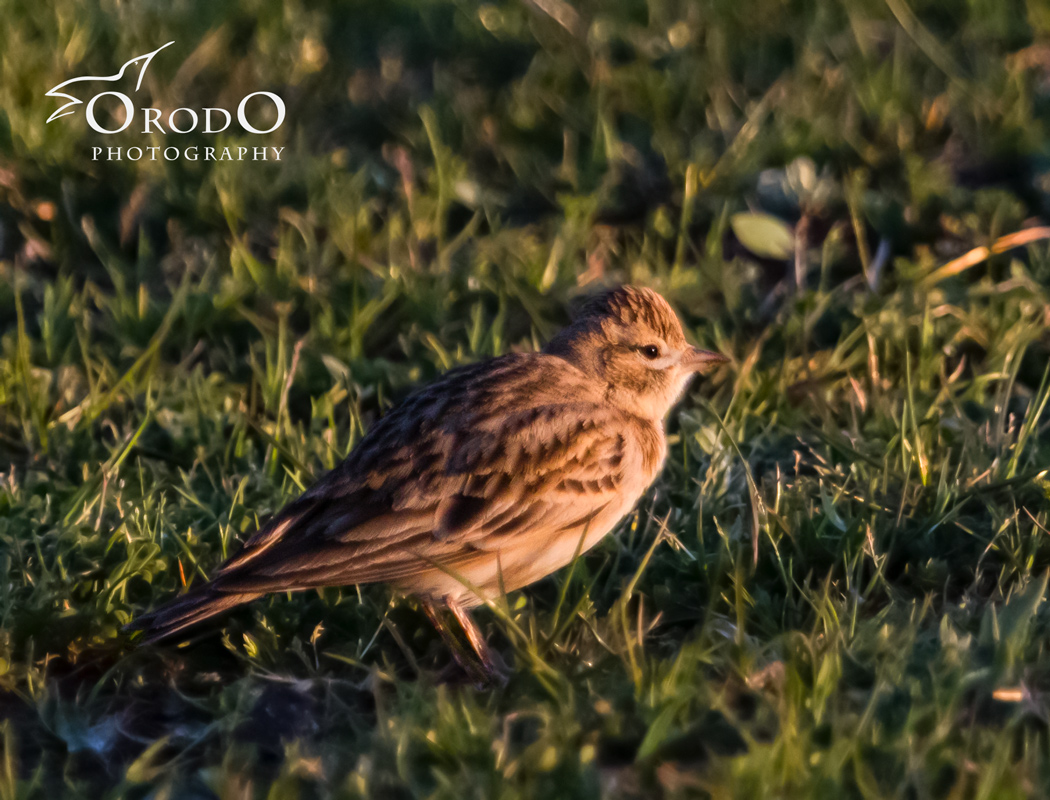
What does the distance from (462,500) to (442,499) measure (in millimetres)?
66

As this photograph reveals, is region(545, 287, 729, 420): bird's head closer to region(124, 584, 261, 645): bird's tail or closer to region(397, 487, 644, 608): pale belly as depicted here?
region(397, 487, 644, 608): pale belly

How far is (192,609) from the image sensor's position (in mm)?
4184

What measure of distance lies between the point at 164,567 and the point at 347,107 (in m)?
4.35

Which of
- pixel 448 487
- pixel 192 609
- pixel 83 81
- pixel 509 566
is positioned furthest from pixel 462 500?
pixel 83 81

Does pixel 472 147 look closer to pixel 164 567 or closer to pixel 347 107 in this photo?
pixel 347 107

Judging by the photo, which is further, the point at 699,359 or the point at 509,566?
the point at 699,359

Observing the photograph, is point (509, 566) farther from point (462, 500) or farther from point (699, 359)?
point (699, 359)

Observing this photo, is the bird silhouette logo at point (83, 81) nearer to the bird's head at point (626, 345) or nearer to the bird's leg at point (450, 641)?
the bird's head at point (626, 345)

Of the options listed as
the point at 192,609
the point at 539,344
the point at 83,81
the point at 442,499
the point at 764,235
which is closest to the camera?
the point at 192,609

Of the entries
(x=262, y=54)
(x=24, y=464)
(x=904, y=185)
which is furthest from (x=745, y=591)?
(x=262, y=54)

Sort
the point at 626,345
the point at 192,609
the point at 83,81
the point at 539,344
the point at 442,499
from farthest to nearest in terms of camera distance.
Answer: the point at 83,81 → the point at 539,344 → the point at 626,345 → the point at 442,499 → the point at 192,609

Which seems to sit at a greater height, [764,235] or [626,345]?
[626,345]

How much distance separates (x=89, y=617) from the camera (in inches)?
176

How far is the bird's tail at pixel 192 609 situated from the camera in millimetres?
4168
